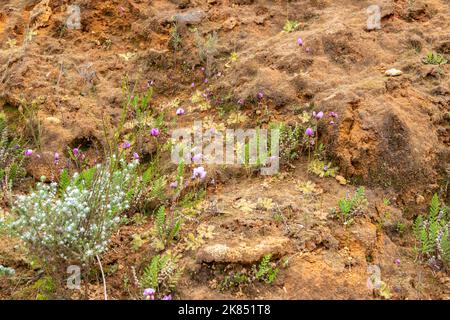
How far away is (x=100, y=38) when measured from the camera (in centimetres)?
513

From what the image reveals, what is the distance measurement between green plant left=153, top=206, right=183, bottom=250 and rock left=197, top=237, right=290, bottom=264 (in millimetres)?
233

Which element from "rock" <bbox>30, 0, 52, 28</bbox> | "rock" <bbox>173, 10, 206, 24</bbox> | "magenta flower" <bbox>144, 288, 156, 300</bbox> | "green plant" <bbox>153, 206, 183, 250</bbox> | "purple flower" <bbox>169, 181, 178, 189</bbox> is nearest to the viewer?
"magenta flower" <bbox>144, 288, 156, 300</bbox>

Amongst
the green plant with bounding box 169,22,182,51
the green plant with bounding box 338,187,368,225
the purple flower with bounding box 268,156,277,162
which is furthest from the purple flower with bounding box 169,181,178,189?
the green plant with bounding box 169,22,182,51

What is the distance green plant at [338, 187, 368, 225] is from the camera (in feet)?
9.92

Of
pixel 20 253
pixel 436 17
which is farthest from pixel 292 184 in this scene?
pixel 436 17

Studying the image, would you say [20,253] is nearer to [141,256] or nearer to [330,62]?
[141,256]

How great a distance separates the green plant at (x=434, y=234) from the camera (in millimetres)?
2938

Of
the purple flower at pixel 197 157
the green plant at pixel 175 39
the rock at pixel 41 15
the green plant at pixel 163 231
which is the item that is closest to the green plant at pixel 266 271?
the green plant at pixel 163 231

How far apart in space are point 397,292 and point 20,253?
234cm

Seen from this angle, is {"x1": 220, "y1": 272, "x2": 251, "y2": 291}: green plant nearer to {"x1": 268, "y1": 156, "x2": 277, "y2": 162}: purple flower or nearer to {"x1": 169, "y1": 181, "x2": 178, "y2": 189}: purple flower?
{"x1": 169, "y1": 181, "x2": 178, "y2": 189}: purple flower

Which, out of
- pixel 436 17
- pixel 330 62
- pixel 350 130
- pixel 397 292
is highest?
pixel 436 17

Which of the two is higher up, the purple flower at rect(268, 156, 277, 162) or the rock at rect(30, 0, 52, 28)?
the rock at rect(30, 0, 52, 28)

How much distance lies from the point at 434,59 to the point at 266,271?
252 centimetres

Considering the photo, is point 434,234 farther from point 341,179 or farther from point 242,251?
point 242,251
